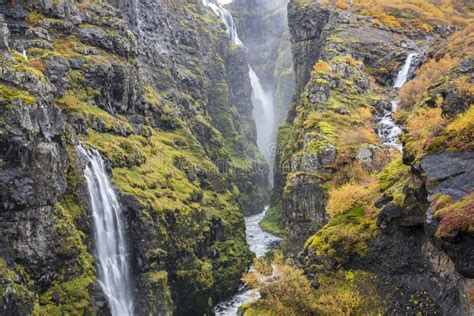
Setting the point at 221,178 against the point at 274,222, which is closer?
the point at 221,178

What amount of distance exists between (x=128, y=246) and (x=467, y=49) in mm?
51512

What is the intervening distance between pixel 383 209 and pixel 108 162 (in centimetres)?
3711

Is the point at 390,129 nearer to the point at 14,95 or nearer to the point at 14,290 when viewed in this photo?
the point at 14,95

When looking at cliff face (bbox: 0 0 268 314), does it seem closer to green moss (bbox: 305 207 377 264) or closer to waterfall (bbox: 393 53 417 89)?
green moss (bbox: 305 207 377 264)

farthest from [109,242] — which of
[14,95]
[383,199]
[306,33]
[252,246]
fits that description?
[306,33]

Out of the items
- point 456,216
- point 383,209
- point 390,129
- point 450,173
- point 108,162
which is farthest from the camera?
point 390,129

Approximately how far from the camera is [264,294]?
3209cm

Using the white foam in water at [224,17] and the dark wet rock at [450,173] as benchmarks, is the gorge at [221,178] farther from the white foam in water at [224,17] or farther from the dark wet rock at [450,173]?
the white foam in water at [224,17]

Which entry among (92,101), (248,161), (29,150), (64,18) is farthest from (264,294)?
(248,161)

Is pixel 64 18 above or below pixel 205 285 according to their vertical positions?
above

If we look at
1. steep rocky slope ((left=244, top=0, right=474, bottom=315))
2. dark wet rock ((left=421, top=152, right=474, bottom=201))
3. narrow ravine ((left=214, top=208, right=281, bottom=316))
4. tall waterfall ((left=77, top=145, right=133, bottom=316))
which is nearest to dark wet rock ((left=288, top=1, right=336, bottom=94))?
narrow ravine ((left=214, top=208, right=281, bottom=316))

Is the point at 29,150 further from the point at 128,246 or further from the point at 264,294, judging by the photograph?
the point at 264,294

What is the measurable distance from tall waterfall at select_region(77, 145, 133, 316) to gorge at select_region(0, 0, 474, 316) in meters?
0.20

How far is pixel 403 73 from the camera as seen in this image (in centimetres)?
8156
